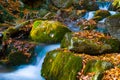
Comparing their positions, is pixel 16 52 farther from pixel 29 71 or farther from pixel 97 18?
pixel 97 18

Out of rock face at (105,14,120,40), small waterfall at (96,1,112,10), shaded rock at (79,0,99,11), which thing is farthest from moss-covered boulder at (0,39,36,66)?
small waterfall at (96,1,112,10)

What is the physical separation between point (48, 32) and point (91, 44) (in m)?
3.26

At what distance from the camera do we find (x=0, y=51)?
33.4ft

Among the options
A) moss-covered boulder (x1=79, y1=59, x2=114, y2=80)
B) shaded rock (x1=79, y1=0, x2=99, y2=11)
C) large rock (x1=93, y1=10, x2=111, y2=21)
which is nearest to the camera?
moss-covered boulder (x1=79, y1=59, x2=114, y2=80)

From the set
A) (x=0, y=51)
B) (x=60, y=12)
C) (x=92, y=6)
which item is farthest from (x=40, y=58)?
(x=92, y=6)

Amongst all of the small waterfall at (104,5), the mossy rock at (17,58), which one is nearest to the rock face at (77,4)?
the small waterfall at (104,5)

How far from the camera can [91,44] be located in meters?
8.22

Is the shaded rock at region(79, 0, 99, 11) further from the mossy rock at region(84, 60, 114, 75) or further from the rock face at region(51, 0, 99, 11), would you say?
the mossy rock at region(84, 60, 114, 75)

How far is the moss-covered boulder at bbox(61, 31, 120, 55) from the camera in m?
8.12

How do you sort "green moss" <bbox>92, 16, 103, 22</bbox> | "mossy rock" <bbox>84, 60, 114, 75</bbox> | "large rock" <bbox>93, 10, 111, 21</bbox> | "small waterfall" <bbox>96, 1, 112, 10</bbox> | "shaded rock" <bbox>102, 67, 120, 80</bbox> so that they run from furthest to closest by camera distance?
1. "small waterfall" <bbox>96, 1, 112, 10</bbox>
2. "large rock" <bbox>93, 10, 111, 21</bbox>
3. "green moss" <bbox>92, 16, 103, 22</bbox>
4. "mossy rock" <bbox>84, 60, 114, 75</bbox>
5. "shaded rock" <bbox>102, 67, 120, 80</bbox>

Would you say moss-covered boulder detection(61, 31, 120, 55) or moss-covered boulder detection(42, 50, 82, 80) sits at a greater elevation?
moss-covered boulder detection(61, 31, 120, 55)

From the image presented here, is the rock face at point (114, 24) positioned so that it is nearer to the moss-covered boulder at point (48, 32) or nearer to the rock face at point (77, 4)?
the moss-covered boulder at point (48, 32)

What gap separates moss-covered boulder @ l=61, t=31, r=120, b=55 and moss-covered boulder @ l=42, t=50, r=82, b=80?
381mm

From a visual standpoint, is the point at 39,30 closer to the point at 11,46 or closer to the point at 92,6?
the point at 11,46
